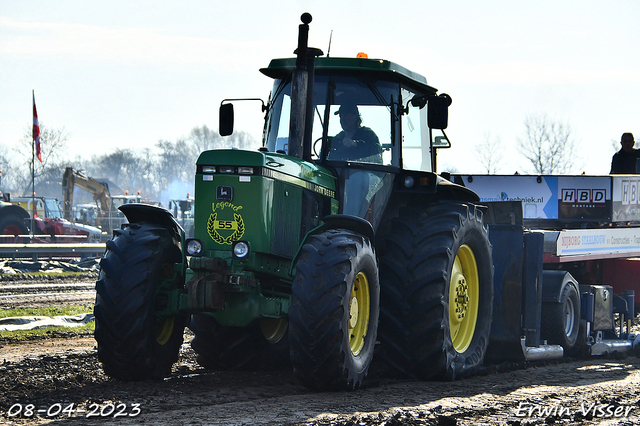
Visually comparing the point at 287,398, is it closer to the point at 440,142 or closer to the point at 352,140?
the point at 352,140

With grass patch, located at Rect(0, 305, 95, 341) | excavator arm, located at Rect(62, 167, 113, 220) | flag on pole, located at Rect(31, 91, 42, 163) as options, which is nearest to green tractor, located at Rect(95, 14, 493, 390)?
grass patch, located at Rect(0, 305, 95, 341)

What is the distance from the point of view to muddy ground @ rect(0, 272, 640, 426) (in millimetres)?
5262

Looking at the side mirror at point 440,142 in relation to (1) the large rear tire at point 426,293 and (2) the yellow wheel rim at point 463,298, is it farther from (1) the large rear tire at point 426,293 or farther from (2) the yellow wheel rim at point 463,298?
(2) the yellow wheel rim at point 463,298

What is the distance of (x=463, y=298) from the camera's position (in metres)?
7.90

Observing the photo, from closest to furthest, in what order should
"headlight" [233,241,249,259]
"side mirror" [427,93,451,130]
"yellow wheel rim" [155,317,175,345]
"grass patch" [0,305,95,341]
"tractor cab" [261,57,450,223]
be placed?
"headlight" [233,241,249,259] → "yellow wheel rim" [155,317,175,345] → "tractor cab" [261,57,450,223] → "side mirror" [427,93,451,130] → "grass patch" [0,305,95,341]

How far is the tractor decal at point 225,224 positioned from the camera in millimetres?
6402

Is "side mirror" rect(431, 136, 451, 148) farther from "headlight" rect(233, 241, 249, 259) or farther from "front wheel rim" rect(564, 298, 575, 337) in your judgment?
"headlight" rect(233, 241, 249, 259)

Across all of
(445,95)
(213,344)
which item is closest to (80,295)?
(213,344)

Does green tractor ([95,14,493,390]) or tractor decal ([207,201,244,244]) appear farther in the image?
tractor decal ([207,201,244,244])

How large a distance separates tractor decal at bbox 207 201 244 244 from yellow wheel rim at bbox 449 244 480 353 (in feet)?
7.39

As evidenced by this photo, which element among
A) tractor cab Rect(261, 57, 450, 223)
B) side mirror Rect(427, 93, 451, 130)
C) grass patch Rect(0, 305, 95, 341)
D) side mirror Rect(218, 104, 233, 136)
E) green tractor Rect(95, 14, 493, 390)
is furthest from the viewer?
grass patch Rect(0, 305, 95, 341)

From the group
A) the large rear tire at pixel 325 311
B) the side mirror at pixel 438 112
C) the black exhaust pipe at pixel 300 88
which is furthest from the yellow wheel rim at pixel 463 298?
the black exhaust pipe at pixel 300 88

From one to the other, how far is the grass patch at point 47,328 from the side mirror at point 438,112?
554 centimetres

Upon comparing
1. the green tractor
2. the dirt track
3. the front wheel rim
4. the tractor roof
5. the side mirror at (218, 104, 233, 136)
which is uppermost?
the tractor roof
